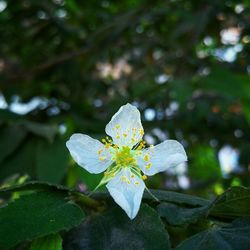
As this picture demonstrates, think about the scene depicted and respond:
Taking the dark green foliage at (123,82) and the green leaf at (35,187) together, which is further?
the dark green foliage at (123,82)

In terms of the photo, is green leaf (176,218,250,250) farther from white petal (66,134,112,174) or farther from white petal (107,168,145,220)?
white petal (66,134,112,174)

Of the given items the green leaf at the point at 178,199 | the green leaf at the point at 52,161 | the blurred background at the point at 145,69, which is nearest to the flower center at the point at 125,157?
the green leaf at the point at 178,199

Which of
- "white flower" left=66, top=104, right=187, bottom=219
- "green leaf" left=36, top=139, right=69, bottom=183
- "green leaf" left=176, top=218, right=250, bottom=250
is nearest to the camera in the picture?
"green leaf" left=176, top=218, right=250, bottom=250

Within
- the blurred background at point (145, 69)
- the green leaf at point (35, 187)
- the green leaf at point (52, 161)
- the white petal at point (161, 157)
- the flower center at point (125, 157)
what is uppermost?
the green leaf at point (35, 187)

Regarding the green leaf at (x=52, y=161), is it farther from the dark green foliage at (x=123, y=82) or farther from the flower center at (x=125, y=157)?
the flower center at (x=125, y=157)

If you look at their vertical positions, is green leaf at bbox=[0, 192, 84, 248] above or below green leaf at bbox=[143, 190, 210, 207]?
above

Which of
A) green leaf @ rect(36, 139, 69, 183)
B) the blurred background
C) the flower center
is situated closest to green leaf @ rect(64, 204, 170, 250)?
the flower center
